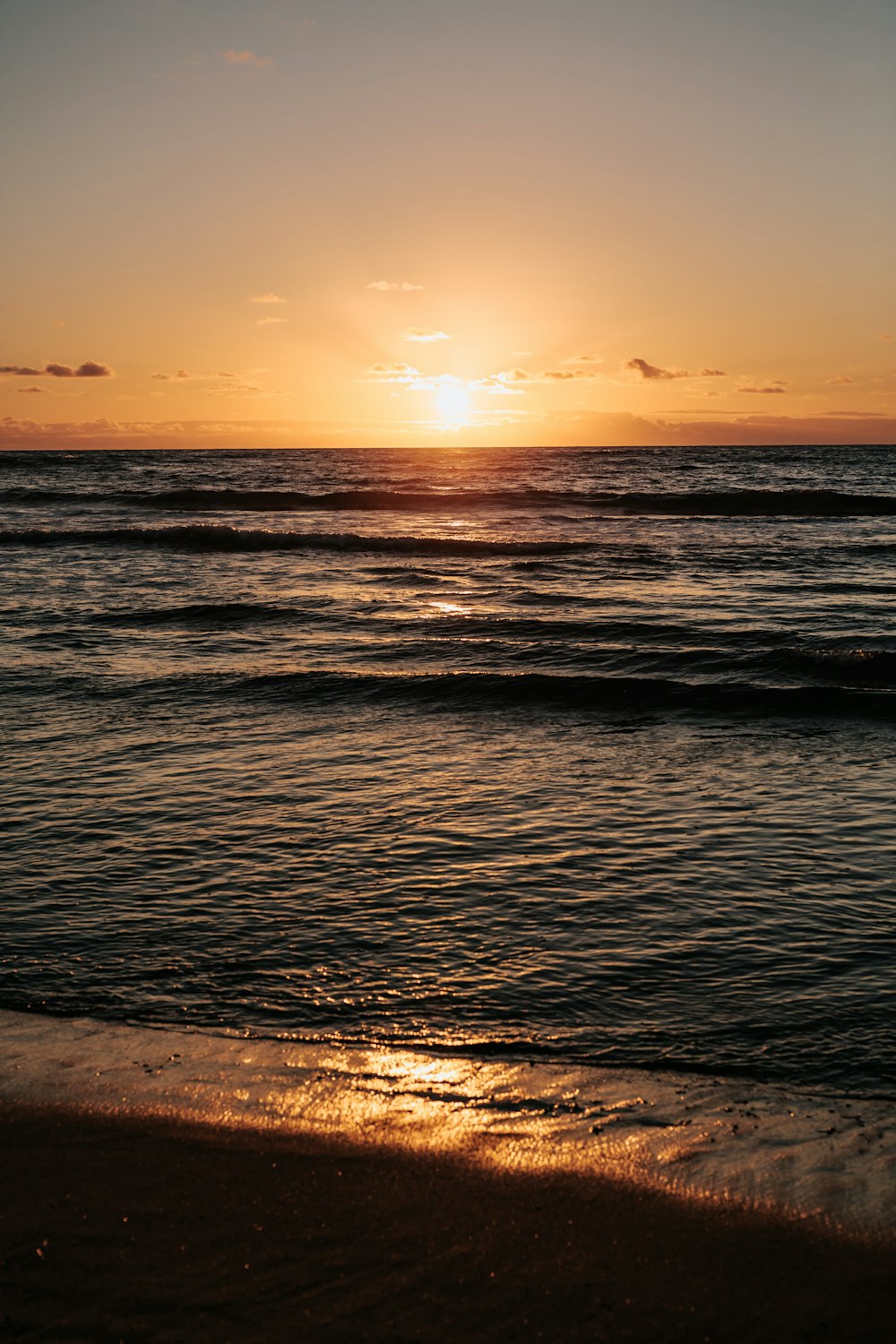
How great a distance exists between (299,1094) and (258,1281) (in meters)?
1.09

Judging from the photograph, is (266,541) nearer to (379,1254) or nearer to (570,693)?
(570,693)

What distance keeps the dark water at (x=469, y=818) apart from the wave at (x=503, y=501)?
2395 centimetres

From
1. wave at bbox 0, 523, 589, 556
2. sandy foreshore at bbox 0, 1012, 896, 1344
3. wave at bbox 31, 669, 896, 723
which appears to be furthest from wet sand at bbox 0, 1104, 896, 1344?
wave at bbox 0, 523, 589, 556

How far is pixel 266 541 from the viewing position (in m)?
32.8

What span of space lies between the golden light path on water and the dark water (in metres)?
0.26

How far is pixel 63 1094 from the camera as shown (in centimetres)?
409

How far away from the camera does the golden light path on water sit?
363cm

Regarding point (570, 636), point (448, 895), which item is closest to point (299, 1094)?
point (448, 895)

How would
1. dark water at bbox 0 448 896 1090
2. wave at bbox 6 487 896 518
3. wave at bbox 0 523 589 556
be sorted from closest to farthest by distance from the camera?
dark water at bbox 0 448 896 1090
wave at bbox 0 523 589 556
wave at bbox 6 487 896 518

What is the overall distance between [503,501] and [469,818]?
41756mm

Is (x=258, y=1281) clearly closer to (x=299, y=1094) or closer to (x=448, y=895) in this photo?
(x=299, y=1094)

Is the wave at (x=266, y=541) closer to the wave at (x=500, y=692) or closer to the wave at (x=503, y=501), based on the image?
the wave at (x=503, y=501)

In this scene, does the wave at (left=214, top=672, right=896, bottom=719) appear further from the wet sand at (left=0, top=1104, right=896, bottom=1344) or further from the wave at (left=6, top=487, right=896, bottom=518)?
the wave at (left=6, top=487, right=896, bottom=518)

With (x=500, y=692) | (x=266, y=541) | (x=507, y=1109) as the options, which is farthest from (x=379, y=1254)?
(x=266, y=541)
